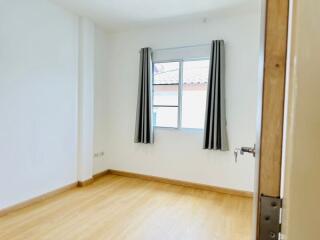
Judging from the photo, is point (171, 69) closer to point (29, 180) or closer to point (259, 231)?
point (29, 180)

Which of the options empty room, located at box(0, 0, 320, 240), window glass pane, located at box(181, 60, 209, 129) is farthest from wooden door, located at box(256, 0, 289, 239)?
window glass pane, located at box(181, 60, 209, 129)

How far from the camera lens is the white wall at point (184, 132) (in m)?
3.24

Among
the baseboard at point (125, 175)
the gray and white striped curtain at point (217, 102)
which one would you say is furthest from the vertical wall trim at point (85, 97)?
the gray and white striped curtain at point (217, 102)

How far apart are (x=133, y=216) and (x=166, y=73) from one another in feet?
7.38

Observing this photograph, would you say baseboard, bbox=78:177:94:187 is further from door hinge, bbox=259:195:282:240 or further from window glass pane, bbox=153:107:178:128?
door hinge, bbox=259:195:282:240

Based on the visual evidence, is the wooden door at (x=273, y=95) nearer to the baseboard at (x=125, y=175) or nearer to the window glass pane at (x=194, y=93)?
the baseboard at (x=125, y=175)

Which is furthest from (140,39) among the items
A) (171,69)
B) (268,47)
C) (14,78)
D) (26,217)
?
(268,47)

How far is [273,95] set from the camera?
41 centimetres

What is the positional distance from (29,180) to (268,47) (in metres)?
3.17

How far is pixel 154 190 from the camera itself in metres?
3.49

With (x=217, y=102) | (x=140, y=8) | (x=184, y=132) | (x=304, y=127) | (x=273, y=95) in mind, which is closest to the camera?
(x=304, y=127)

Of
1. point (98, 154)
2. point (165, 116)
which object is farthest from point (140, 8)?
point (98, 154)

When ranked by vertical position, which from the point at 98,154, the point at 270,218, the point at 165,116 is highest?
the point at 165,116

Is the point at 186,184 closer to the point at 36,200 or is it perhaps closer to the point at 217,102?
the point at 217,102
